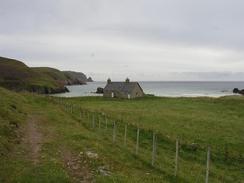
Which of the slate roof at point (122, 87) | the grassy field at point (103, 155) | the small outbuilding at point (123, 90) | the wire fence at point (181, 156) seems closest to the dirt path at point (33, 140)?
the grassy field at point (103, 155)

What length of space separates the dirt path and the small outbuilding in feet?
238

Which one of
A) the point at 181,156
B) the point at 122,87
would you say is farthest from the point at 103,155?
the point at 122,87

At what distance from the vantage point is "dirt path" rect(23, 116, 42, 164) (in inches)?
750

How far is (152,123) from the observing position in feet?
134

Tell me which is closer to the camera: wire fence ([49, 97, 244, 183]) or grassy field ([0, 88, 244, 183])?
grassy field ([0, 88, 244, 183])

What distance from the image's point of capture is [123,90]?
10494cm

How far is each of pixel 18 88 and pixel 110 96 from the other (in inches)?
2651

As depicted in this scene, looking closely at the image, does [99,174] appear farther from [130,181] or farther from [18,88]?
[18,88]

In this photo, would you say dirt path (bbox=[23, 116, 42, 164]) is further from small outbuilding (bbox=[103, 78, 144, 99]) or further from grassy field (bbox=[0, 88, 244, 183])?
small outbuilding (bbox=[103, 78, 144, 99])

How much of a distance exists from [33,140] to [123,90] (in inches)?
3226

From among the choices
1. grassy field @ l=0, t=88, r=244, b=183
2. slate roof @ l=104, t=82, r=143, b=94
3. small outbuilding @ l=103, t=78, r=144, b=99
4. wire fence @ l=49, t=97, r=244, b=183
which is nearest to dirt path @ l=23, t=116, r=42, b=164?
grassy field @ l=0, t=88, r=244, b=183

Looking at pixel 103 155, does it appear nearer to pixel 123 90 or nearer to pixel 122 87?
pixel 123 90

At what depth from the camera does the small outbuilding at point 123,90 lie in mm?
103312

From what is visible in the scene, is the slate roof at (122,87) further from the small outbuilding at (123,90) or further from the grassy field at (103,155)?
the grassy field at (103,155)
